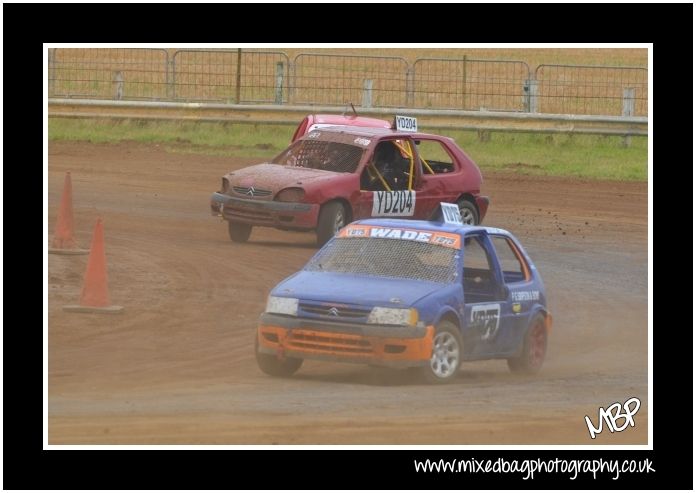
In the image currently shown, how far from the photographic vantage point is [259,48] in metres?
30.5

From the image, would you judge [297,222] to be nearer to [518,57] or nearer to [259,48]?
[259,48]

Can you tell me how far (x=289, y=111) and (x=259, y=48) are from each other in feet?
6.49

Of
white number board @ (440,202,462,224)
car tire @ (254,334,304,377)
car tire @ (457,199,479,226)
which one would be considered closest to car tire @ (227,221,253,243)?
car tire @ (457,199,479,226)

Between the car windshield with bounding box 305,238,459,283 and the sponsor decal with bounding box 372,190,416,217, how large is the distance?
602 cm

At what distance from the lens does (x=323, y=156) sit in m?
19.0

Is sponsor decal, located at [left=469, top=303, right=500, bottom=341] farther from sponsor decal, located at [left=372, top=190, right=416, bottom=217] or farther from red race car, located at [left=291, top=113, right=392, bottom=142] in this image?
red race car, located at [left=291, top=113, right=392, bottom=142]

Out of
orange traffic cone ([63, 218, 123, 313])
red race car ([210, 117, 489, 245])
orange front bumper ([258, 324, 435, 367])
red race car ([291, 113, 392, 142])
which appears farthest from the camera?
red race car ([291, 113, 392, 142])

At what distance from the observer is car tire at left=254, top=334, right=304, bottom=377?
11555 millimetres

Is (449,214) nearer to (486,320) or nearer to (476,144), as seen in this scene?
(486,320)

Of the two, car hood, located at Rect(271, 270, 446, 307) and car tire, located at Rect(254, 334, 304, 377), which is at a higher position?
car hood, located at Rect(271, 270, 446, 307)

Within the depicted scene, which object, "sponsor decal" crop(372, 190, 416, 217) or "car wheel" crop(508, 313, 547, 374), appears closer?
"car wheel" crop(508, 313, 547, 374)

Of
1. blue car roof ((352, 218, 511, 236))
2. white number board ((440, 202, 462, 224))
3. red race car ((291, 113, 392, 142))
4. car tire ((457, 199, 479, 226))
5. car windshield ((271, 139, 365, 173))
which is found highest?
red race car ((291, 113, 392, 142))

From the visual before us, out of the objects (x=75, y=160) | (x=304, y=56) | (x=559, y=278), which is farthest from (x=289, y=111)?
(x=559, y=278)

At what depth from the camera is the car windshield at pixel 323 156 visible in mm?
18766
